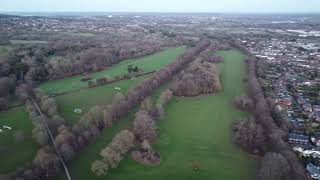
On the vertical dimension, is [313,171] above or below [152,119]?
below

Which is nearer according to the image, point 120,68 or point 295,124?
A: point 295,124

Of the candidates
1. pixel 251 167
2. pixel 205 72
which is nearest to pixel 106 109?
pixel 251 167

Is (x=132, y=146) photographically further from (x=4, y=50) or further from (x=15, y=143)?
(x=4, y=50)

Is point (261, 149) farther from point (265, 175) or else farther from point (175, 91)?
point (175, 91)

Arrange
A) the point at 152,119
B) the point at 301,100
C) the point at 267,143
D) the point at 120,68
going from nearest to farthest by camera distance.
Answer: the point at 267,143 < the point at 152,119 < the point at 301,100 < the point at 120,68

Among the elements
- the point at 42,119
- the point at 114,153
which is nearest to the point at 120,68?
the point at 42,119

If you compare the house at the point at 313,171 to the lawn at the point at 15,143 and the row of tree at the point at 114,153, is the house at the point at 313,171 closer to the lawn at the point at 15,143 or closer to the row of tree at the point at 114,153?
the row of tree at the point at 114,153

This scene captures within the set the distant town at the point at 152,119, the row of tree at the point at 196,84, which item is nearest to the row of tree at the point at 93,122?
the distant town at the point at 152,119
